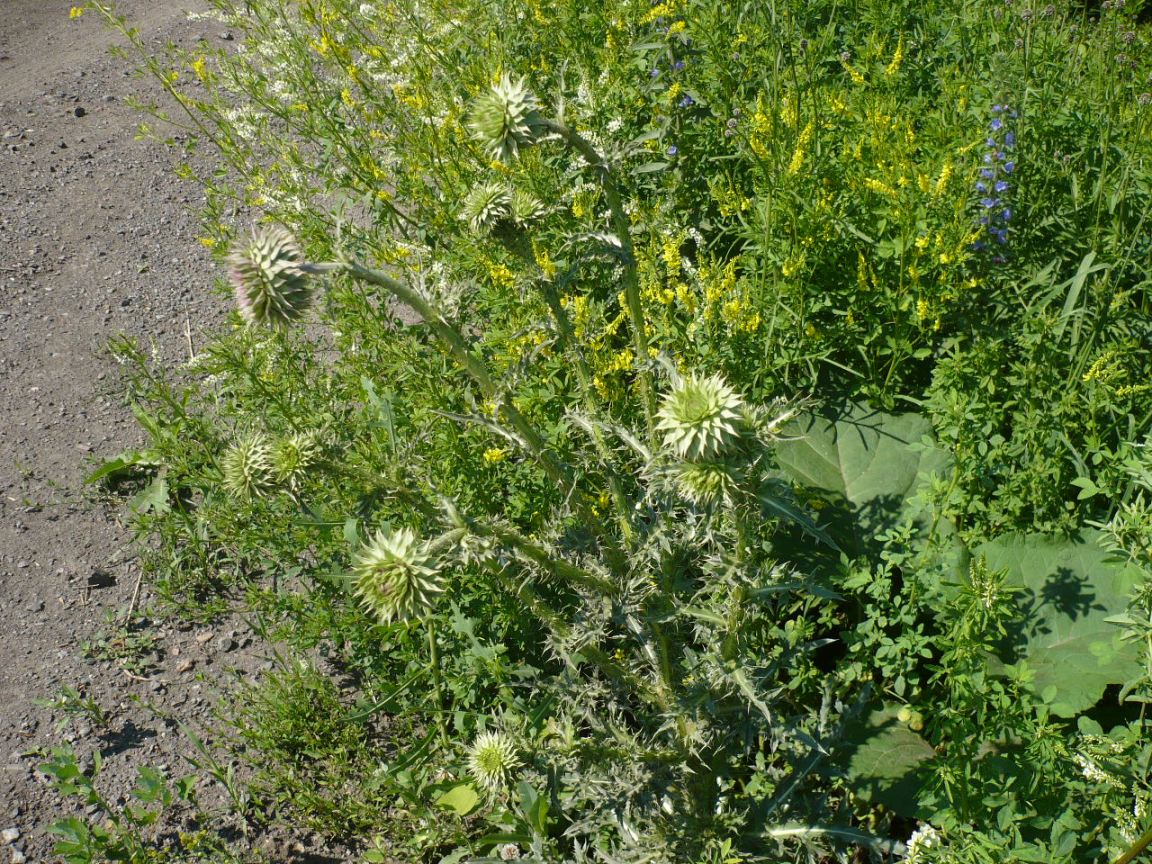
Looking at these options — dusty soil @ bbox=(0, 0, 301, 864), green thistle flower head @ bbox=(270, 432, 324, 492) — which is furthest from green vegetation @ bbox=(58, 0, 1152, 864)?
dusty soil @ bbox=(0, 0, 301, 864)

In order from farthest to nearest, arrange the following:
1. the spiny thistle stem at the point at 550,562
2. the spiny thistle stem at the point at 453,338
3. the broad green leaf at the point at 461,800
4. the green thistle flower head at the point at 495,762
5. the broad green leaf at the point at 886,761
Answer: the broad green leaf at the point at 461,800 < the broad green leaf at the point at 886,761 < the green thistle flower head at the point at 495,762 < the spiny thistle stem at the point at 550,562 < the spiny thistle stem at the point at 453,338

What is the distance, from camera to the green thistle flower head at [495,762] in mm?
2428

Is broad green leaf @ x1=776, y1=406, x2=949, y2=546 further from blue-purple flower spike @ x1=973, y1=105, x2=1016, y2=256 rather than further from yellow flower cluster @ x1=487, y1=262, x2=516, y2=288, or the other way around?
yellow flower cluster @ x1=487, y1=262, x2=516, y2=288

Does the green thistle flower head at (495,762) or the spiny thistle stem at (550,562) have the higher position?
the spiny thistle stem at (550,562)

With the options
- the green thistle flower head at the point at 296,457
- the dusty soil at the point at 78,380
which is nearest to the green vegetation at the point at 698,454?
the green thistle flower head at the point at 296,457

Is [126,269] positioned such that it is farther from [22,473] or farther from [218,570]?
[218,570]

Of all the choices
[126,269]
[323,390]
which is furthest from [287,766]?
[126,269]

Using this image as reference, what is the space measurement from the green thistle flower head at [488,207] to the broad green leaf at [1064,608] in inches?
76.3

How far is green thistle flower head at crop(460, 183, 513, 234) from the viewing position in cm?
234

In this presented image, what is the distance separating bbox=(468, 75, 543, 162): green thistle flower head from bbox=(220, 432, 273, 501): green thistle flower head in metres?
0.96

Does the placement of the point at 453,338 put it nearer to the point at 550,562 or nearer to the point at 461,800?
the point at 550,562

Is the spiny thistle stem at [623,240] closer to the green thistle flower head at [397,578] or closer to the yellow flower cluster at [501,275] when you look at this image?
the green thistle flower head at [397,578]

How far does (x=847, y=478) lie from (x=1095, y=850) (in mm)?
1485

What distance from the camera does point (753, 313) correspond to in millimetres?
3400
